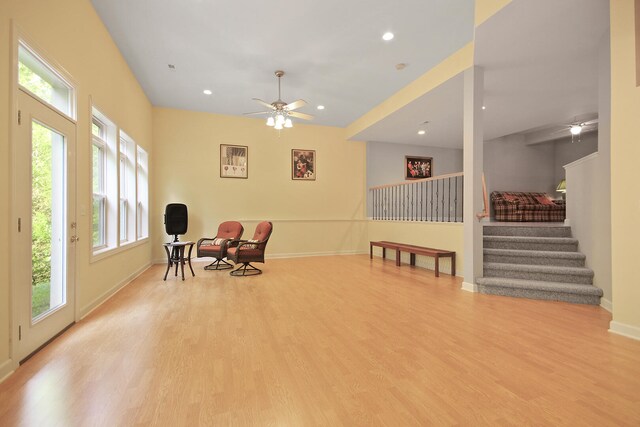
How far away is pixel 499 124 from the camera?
727cm

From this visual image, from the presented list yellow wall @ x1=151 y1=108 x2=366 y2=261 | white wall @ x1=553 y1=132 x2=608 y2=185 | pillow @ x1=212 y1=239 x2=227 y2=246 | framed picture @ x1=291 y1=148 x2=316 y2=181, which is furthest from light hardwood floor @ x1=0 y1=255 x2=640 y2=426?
white wall @ x1=553 y1=132 x2=608 y2=185

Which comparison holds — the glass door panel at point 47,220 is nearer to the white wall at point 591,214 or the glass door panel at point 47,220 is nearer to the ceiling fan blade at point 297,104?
the ceiling fan blade at point 297,104

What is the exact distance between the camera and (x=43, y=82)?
2695 millimetres

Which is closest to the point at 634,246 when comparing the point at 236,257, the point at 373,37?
the point at 373,37

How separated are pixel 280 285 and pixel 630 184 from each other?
429cm

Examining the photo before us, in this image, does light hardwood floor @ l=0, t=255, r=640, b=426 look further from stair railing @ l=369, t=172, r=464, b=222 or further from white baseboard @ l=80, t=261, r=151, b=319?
stair railing @ l=369, t=172, r=464, b=222

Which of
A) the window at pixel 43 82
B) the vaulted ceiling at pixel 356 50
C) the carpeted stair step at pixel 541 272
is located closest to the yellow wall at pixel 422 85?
the vaulted ceiling at pixel 356 50

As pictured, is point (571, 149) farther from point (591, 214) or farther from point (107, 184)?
point (107, 184)

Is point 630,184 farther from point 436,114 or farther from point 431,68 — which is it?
point 436,114

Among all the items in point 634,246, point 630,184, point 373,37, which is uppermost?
point 373,37

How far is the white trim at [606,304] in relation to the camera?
334 cm

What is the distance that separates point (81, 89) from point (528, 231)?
6.74m

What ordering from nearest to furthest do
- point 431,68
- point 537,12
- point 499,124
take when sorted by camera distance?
1. point 537,12
2. point 431,68
3. point 499,124

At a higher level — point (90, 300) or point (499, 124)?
point (499, 124)
